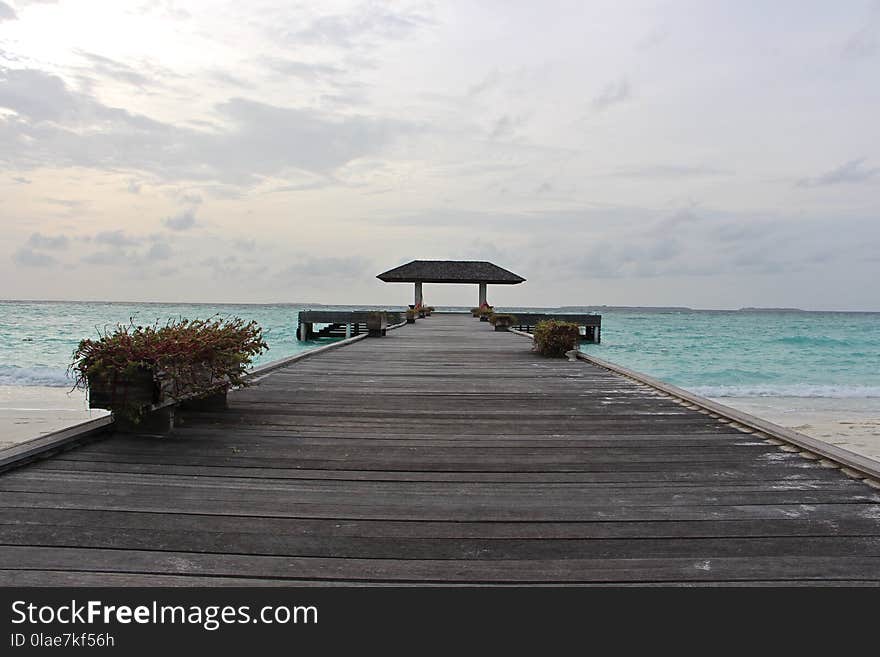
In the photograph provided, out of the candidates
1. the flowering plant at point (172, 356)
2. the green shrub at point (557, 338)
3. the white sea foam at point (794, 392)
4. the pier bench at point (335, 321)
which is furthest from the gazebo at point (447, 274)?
the flowering plant at point (172, 356)

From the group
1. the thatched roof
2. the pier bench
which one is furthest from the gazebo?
the pier bench

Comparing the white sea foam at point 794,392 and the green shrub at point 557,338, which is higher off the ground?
the green shrub at point 557,338

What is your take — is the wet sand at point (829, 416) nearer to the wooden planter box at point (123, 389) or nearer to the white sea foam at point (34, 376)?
the wooden planter box at point (123, 389)

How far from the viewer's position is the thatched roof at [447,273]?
34.3 m

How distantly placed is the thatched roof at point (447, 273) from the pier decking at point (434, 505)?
29.1 metres

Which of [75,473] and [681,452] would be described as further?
[681,452]

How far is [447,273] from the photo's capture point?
34750mm

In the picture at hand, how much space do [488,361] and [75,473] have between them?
7.16 meters

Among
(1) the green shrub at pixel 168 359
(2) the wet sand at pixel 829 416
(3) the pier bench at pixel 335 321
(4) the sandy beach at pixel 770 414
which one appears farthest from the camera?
(3) the pier bench at pixel 335 321

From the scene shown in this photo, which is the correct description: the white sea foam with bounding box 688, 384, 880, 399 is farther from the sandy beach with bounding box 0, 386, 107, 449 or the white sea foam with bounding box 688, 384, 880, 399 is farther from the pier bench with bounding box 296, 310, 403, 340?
the sandy beach with bounding box 0, 386, 107, 449

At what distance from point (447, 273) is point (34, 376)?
19193mm

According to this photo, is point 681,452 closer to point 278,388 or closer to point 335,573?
point 335,573
